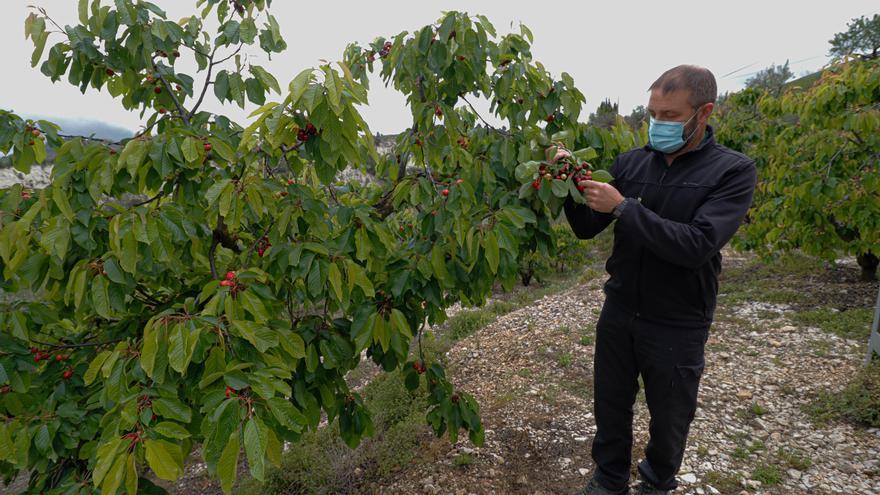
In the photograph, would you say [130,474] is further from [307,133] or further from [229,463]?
[307,133]

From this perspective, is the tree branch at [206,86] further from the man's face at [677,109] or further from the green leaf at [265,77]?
the man's face at [677,109]

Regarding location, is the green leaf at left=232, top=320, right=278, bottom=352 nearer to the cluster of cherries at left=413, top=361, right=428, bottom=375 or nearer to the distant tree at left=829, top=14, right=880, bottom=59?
the cluster of cherries at left=413, top=361, right=428, bottom=375

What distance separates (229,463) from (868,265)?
8.55m

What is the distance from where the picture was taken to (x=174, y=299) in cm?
214

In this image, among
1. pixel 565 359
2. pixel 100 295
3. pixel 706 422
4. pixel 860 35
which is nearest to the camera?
pixel 100 295

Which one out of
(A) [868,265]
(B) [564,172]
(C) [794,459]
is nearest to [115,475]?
(B) [564,172]

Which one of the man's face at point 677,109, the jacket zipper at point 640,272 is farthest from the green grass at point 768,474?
the man's face at point 677,109

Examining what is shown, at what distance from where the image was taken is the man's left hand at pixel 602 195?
177 centimetres

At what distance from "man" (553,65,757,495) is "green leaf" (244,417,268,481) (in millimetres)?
1343

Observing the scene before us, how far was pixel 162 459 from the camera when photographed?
1.13 meters

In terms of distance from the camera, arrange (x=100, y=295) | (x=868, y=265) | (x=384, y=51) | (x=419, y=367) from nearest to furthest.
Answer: (x=100, y=295), (x=419, y=367), (x=384, y=51), (x=868, y=265)

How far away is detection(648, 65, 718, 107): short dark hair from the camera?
1.89 m

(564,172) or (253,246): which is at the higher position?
(564,172)

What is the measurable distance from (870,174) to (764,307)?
84.0 inches
